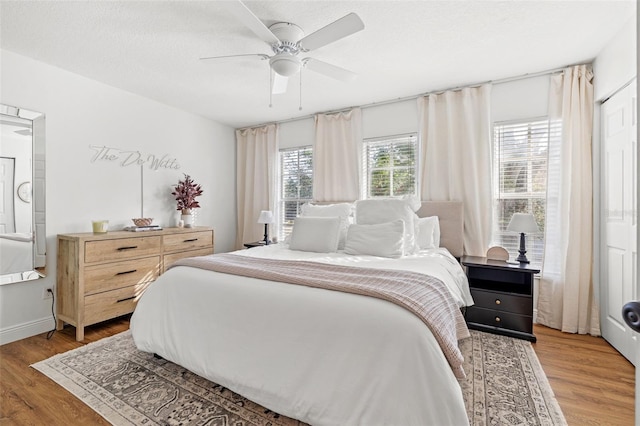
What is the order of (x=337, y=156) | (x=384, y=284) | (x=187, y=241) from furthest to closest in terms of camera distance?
(x=337, y=156)
(x=187, y=241)
(x=384, y=284)

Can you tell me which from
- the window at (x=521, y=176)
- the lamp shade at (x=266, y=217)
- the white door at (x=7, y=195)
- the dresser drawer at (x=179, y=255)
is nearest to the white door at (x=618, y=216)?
the window at (x=521, y=176)

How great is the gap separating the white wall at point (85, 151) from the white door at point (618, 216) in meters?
4.75

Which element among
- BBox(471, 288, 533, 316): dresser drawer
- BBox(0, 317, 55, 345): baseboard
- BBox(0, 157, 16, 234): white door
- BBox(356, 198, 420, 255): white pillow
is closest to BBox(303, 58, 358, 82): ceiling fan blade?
BBox(356, 198, 420, 255): white pillow

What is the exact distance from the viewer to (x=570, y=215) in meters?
2.86

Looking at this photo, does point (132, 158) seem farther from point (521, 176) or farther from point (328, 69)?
point (521, 176)

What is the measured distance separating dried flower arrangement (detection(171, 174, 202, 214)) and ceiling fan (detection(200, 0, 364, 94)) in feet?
7.06

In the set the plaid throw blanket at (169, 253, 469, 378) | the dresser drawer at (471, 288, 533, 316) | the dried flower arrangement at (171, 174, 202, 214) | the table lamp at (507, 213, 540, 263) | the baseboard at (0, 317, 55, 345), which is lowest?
the baseboard at (0, 317, 55, 345)

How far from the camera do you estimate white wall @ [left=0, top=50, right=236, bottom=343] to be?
2.75m

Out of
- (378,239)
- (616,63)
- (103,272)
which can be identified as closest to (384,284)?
(378,239)

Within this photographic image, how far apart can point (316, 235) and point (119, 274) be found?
2.05 meters

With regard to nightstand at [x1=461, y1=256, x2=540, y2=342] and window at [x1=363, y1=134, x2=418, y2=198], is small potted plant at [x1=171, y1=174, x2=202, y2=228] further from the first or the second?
nightstand at [x1=461, y1=256, x2=540, y2=342]

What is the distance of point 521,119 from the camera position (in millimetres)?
3166

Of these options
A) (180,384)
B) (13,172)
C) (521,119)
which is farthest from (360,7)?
(13,172)

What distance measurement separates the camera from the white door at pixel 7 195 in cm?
266
